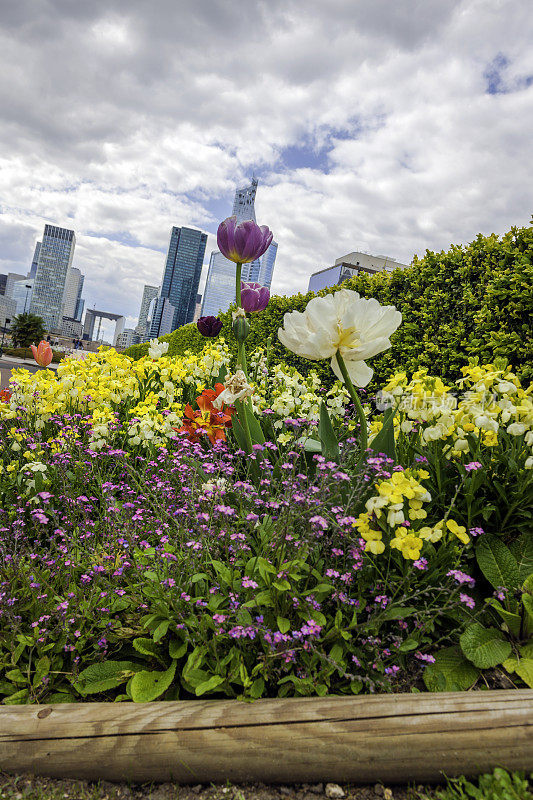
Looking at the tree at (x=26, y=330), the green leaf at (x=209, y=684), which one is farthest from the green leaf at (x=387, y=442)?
the tree at (x=26, y=330)

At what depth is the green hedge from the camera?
137 inches

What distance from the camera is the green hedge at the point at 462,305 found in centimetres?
348

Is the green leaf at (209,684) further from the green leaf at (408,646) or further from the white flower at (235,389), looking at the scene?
the white flower at (235,389)

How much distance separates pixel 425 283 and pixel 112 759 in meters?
4.63

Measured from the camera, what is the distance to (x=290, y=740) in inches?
A: 50.9

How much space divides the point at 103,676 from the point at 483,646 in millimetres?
1303

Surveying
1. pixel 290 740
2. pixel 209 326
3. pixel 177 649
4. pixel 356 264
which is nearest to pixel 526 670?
pixel 290 740

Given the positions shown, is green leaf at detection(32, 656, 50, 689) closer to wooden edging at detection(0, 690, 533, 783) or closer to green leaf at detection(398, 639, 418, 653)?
wooden edging at detection(0, 690, 533, 783)

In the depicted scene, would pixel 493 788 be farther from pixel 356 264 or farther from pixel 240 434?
pixel 356 264

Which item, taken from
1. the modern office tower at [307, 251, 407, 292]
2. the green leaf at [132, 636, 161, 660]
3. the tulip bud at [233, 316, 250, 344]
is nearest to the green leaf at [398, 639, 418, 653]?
the green leaf at [132, 636, 161, 660]

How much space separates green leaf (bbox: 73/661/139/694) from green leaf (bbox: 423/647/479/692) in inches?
39.9

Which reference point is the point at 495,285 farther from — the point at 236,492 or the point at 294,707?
the point at 294,707

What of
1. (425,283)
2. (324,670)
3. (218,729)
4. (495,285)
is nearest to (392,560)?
(324,670)

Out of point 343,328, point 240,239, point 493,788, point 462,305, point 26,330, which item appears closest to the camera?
point 493,788
